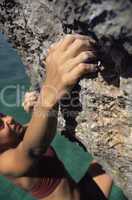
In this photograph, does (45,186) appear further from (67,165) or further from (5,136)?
A: (67,165)

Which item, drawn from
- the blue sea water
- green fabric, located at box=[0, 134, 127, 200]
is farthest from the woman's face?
the blue sea water

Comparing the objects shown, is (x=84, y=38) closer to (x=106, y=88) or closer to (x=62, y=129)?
(x=106, y=88)

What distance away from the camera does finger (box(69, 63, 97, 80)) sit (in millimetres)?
2008

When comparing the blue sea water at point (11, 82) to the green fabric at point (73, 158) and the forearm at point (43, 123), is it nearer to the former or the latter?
the green fabric at point (73, 158)

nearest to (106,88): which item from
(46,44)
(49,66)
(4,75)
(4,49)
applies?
(49,66)

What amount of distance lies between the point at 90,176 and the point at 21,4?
1691 mm

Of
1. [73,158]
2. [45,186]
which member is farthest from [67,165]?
[45,186]

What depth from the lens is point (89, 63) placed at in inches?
80.0

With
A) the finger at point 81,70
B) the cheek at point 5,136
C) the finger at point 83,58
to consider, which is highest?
the finger at point 83,58

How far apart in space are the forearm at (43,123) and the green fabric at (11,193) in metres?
3.44

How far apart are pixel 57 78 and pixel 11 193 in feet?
12.7

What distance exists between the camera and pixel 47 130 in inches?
82.4

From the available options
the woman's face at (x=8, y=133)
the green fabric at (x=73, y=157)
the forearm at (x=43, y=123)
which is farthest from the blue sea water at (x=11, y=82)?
the forearm at (x=43, y=123)

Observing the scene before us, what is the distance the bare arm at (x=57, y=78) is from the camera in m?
1.99
